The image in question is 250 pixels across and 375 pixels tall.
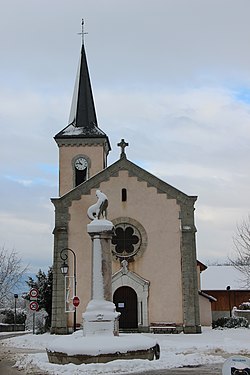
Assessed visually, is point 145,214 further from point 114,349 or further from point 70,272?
point 114,349

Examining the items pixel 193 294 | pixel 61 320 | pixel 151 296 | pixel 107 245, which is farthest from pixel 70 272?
pixel 107 245

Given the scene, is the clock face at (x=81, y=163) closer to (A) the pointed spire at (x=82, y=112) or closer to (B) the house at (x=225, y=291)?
(A) the pointed spire at (x=82, y=112)

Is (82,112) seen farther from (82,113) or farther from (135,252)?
(135,252)

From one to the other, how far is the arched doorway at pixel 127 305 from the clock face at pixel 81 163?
11803 millimetres

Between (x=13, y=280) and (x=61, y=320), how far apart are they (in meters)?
20.7

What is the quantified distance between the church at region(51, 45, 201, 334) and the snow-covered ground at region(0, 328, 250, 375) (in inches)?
88.0

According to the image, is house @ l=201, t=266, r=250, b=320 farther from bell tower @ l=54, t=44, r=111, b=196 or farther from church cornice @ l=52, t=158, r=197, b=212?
church cornice @ l=52, t=158, r=197, b=212

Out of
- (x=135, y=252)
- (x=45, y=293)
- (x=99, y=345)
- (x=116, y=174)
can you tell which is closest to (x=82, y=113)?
(x=116, y=174)

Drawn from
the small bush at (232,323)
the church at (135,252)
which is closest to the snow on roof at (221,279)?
the small bush at (232,323)

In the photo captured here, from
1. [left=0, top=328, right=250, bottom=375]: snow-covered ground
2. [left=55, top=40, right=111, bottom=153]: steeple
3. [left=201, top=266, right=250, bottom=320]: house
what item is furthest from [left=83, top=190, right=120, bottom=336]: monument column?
[left=201, top=266, right=250, bottom=320]: house

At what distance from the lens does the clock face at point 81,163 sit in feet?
121

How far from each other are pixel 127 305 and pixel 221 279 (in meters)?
21.8

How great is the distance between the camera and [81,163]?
37.0 m

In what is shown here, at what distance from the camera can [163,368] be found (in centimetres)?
1306
